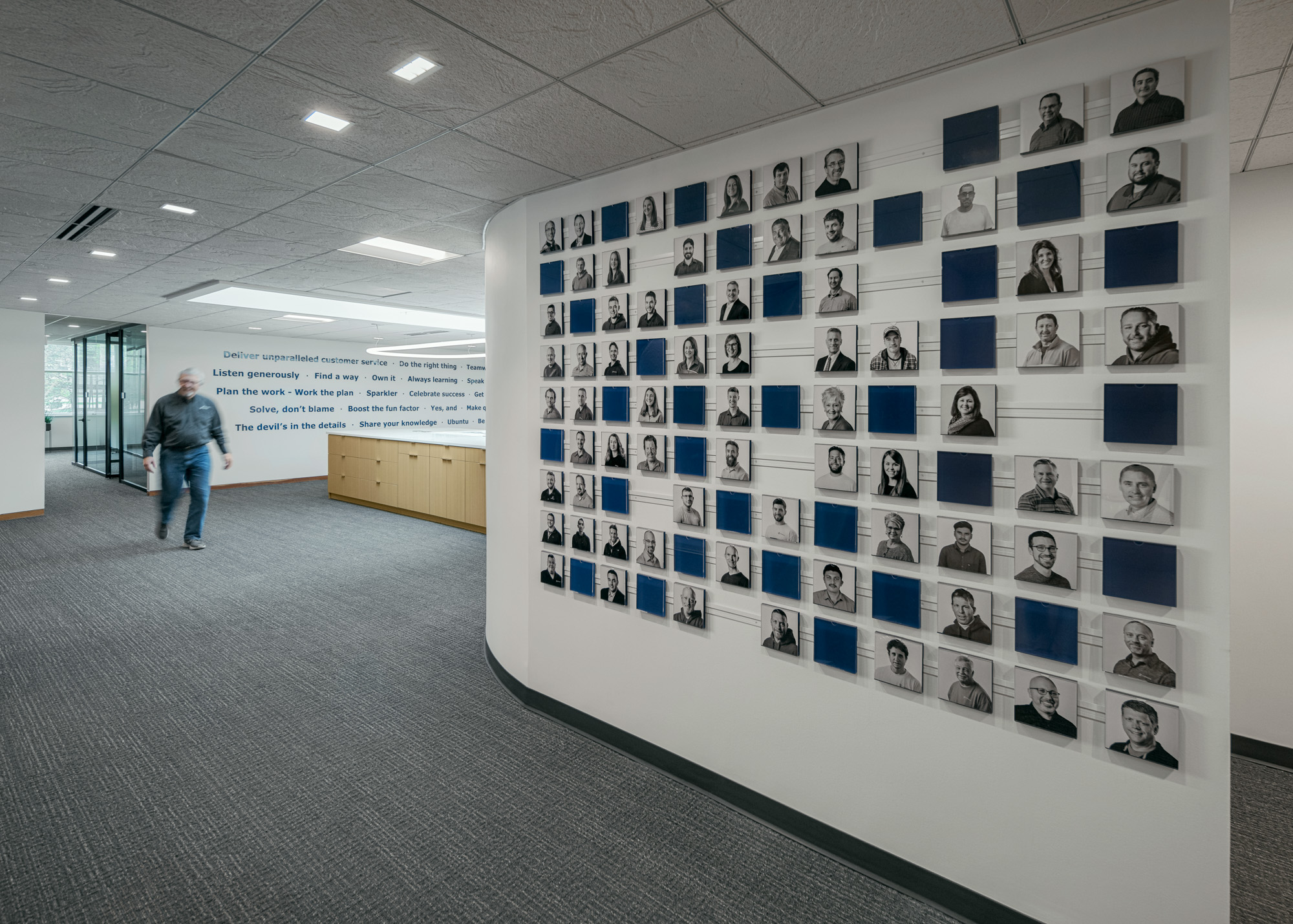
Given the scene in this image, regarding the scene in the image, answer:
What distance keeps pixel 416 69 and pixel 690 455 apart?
5.18 feet

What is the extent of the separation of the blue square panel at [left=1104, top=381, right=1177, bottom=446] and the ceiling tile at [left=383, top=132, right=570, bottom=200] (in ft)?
7.53

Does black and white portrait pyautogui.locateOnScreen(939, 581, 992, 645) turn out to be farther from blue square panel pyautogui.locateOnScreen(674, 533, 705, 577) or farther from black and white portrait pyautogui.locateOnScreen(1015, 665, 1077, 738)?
blue square panel pyautogui.locateOnScreen(674, 533, 705, 577)

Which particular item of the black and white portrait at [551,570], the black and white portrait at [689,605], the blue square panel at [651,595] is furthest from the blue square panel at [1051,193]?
the black and white portrait at [551,570]

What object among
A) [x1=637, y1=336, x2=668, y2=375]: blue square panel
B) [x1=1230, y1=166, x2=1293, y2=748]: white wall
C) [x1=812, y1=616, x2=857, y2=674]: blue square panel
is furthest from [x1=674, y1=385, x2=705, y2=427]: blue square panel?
[x1=1230, y1=166, x2=1293, y2=748]: white wall

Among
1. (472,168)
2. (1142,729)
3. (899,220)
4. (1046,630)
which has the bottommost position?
(1142,729)

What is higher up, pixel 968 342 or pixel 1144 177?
pixel 1144 177

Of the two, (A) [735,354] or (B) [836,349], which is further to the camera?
(A) [735,354]

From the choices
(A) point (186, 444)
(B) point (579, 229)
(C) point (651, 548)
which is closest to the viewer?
(C) point (651, 548)

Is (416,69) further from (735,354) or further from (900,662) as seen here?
(900,662)

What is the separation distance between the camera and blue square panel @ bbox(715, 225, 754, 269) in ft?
7.93

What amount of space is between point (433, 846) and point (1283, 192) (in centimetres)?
418

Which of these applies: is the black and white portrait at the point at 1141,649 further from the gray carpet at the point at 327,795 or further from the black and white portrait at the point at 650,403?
the black and white portrait at the point at 650,403

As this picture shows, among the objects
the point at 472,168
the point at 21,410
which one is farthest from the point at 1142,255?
the point at 21,410

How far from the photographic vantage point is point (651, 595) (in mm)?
2785
